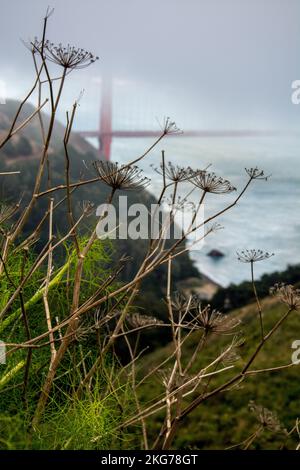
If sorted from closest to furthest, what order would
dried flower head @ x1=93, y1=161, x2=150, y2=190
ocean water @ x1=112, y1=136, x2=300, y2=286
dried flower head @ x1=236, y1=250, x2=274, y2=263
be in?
dried flower head @ x1=93, y1=161, x2=150, y2=190 < dried flower head @ x1=236, y1=250, x2=274, y2=263 < ocean water @ x1=112, y1=136, x2=300, y2=286

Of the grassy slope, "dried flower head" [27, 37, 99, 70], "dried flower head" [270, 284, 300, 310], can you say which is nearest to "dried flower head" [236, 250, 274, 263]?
"dried flower head" [270, 284, 300, 310]

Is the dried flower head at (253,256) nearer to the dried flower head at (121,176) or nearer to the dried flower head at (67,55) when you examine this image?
the dried flower head at (121,176)

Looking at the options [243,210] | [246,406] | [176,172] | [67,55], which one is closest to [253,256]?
[176,172]

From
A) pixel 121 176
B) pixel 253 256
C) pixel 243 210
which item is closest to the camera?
pixel 121 176

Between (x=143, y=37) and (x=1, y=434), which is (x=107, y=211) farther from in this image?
(x=143, y=37)

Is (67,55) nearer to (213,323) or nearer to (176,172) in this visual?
(176,172)

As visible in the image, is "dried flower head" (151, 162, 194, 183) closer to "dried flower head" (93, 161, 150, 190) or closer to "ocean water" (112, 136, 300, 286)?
"dried flower head" (93, 161, 150, 190)
